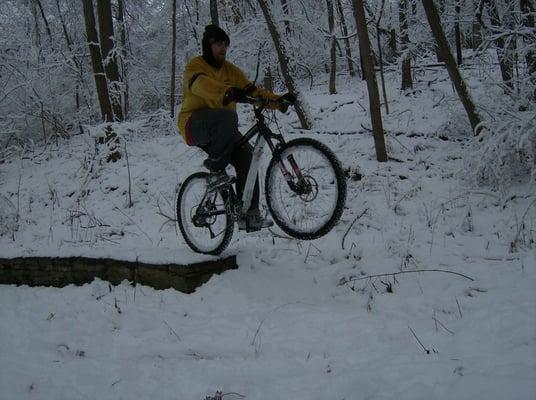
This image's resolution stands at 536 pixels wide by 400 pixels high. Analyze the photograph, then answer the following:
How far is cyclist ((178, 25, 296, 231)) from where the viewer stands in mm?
3926

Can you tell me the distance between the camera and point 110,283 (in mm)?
4621

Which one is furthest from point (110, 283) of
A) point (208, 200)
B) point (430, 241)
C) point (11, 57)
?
point (11, 57)

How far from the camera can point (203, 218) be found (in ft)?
15.1

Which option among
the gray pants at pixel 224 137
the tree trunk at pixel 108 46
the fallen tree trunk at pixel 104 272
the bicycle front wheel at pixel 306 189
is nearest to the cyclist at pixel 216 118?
the gray pants at pixel 224 137

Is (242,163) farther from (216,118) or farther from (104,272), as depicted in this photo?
(104,272)

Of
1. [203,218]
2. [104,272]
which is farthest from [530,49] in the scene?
[104,272]

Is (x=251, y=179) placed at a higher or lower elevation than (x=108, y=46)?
lower

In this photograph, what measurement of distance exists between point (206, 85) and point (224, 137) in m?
0.57

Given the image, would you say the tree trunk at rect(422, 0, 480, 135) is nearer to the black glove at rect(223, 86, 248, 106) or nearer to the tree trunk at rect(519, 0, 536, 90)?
the tree trunk at rect(519, 0, 536, 90)

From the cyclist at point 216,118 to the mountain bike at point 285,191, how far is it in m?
0.09

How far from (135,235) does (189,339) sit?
3691mm

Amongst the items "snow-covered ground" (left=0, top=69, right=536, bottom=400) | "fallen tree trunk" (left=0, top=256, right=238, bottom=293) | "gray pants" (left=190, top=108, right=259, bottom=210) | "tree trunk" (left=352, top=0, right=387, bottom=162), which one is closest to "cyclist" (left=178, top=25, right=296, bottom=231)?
"gray pants" (left=190, top=108, right=259, bottom=210)

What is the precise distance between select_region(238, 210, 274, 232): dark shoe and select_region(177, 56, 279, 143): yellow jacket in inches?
40.6

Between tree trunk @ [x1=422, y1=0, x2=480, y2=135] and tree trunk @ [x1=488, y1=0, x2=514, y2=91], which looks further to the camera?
tree trunk @ [x1=422, y1=0, x2=480, y2=135]
